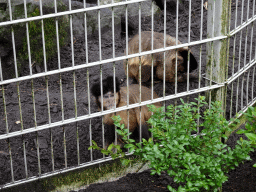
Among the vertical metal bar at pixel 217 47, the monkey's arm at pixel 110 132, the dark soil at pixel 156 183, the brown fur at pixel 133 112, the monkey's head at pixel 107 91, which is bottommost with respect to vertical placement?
the dark soil at pixel 156 183

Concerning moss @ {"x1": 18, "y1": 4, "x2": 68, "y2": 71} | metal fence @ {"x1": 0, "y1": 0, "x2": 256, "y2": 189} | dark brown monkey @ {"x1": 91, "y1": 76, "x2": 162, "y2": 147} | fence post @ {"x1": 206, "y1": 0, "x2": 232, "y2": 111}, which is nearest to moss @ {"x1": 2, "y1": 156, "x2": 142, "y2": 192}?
metal fence @ {"x1": 0, "y1": 0, "x2": 256, "y2": 189}

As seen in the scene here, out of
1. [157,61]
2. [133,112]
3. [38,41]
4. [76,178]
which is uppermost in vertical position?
[38,41]

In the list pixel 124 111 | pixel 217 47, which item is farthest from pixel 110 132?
pixel 217 47

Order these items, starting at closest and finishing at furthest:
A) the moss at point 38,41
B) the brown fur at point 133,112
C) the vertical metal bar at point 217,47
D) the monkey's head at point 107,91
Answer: the vertical metal bar at point 217,47 < the monkey's head at point 107,91 < the brown fur at point 133,112 < the moss at point 38,41

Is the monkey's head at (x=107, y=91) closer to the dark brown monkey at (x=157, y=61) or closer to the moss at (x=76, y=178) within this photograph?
the moss at (x=76, y=178)

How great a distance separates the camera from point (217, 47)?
3.49 m

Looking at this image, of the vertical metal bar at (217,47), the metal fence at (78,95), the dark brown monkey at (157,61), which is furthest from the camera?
the dark brown monkey at (157,61)

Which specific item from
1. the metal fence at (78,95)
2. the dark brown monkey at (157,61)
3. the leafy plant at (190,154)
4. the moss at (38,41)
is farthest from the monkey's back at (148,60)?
the leafy plant at (190,154)

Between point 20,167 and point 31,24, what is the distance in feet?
7.19

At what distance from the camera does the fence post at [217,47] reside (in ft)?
11.2

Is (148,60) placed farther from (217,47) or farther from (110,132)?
(217,47)

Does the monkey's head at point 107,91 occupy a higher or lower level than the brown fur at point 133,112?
higher

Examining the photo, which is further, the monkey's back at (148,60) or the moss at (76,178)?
the monkey's back at (148,60)

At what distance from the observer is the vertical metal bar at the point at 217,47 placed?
134 inches
